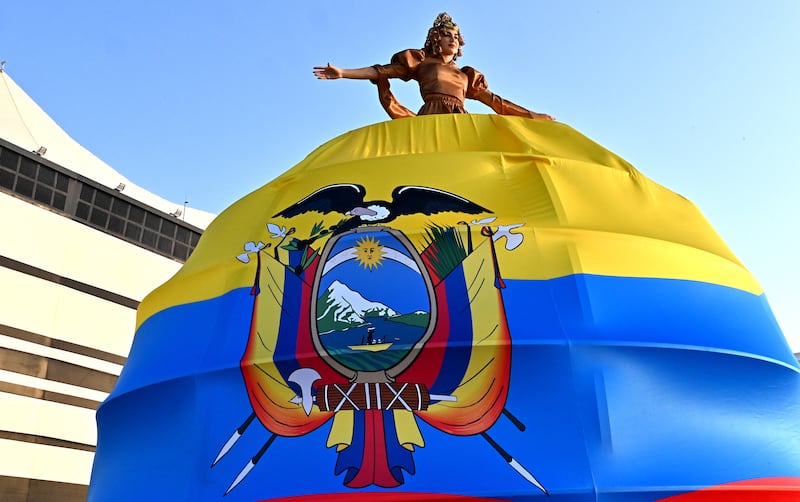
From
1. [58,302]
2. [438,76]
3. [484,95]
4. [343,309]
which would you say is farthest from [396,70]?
[58,302]

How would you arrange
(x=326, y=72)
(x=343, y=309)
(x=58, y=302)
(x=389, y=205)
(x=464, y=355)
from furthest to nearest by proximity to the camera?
(x=58, y=302) < (x=326, y=72) < (x=389, y=205) < (x=343, y=309) < (x=464, y=355)

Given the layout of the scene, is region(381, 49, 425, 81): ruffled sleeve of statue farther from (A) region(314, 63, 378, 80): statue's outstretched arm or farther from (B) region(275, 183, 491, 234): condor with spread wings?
(B) region(275, 183, 491, 234): condor with spread wings

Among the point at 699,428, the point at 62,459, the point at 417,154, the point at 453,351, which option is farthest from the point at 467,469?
the point at 62,459

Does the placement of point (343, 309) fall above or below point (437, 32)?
below

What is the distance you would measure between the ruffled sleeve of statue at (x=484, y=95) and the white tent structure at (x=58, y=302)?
13260 mm

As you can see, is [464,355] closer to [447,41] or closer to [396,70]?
[396,70]

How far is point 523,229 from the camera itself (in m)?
5.88

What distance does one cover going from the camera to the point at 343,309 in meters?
5.64

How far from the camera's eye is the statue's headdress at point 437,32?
30.5 feet

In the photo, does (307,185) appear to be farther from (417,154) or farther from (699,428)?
(699,428)

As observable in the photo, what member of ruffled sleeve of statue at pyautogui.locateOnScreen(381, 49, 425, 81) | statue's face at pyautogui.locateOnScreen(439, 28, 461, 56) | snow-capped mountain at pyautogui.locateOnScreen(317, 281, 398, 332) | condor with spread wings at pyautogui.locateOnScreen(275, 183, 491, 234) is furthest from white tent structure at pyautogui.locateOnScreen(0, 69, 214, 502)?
snow-capped mountain at pyautogui.locateOnScreen(317, 281, 398, 332)

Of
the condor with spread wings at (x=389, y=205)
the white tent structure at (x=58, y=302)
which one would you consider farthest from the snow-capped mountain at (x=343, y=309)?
the white tent structure at (x=58, y=302)

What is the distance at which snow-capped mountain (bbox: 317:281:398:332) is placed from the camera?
219 inches

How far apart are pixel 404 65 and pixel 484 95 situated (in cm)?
103
